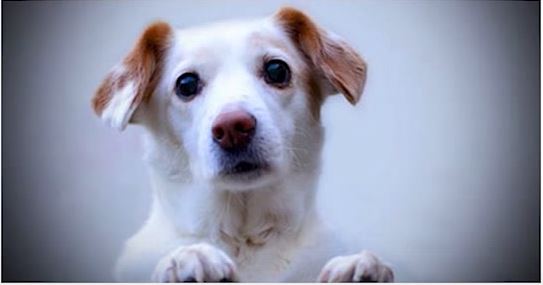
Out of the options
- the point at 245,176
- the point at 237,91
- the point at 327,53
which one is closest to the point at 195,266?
the point at 245,176

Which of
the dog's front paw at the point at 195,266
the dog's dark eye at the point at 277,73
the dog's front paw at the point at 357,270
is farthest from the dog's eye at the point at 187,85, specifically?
the dog's front paw at the point at 357,270

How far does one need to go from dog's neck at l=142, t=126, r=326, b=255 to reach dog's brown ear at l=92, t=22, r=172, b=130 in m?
0.08

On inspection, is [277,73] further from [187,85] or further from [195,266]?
[195,266]

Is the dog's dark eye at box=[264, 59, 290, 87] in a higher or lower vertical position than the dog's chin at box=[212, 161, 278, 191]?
higher

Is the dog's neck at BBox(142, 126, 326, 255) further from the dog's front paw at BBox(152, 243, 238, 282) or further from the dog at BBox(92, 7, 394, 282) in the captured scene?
the dog's front paw at BBox(152, 243, 238, 282)

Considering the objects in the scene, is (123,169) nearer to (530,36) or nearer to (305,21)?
(305,21)

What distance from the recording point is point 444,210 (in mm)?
1545

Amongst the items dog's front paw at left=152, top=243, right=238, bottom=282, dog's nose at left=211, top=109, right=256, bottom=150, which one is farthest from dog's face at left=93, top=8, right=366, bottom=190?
dog's front paw at left=152, top=243, right=238, bottom=282

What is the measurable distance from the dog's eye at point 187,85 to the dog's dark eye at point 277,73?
11 cm

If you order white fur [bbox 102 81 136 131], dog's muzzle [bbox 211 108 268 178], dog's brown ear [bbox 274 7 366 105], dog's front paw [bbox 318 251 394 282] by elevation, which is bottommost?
dog's front paw [bbox 318 251 394 282]

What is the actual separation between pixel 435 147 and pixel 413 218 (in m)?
0.13

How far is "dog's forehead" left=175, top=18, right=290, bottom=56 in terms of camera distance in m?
1.41

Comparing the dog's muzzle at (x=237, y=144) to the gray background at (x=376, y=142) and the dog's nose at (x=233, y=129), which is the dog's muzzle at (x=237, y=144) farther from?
the gray background at (x=376, y=142)

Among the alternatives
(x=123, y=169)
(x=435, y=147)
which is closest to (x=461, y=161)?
(x=435, y=147)
